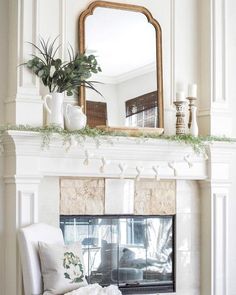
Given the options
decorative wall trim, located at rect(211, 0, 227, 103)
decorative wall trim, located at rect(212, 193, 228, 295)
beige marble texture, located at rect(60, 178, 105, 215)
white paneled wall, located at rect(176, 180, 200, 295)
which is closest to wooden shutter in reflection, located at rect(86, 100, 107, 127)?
beige marble texture, located at rect(60, 178, 105, 215)

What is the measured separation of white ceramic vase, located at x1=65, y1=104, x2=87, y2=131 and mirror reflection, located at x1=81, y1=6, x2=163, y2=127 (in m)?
0.21

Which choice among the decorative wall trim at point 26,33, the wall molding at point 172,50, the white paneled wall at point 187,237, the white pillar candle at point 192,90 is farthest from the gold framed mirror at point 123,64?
the white paneled wall at point 187,237

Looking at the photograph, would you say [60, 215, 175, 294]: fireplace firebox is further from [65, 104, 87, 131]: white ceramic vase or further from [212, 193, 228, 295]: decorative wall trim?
[65, 104, 87, 131]: white ceramic vase

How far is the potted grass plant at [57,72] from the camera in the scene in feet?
14.3

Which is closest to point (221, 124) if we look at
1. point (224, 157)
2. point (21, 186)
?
point (224, 157)

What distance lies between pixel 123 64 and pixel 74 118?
2.25ft

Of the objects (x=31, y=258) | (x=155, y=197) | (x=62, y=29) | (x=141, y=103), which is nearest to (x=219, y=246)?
(x=155, y=197)

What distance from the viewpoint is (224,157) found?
503 cm

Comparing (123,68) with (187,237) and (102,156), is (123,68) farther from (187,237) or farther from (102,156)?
(187,237)

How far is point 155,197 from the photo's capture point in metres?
4.89

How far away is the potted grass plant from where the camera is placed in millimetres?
4359

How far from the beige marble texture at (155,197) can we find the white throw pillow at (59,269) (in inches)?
33.0

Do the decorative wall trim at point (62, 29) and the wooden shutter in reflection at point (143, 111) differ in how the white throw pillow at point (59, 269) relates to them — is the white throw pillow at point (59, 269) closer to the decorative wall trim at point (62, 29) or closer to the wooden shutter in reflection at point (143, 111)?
the wooden shutter in reflection at point (143, 111)

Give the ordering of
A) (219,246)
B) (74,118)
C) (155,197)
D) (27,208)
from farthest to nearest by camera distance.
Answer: (219,246) < (155,197) < (74,118) < (27,208)
